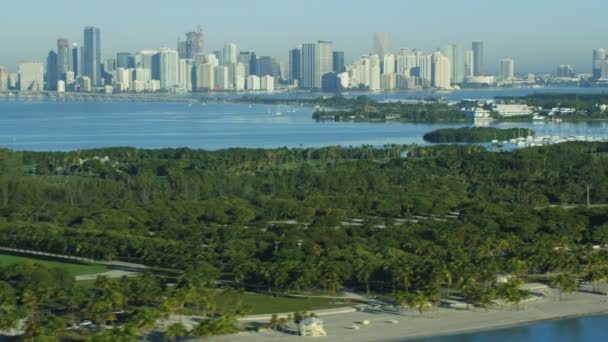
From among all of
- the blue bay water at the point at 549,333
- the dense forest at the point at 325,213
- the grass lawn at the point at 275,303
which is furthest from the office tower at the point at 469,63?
the blue bay water at the point at 549,333

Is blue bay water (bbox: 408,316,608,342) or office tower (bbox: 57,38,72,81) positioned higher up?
office tower (bbox: 57,38,72,81)

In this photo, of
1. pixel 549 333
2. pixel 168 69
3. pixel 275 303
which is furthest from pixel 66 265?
pixel 168 69

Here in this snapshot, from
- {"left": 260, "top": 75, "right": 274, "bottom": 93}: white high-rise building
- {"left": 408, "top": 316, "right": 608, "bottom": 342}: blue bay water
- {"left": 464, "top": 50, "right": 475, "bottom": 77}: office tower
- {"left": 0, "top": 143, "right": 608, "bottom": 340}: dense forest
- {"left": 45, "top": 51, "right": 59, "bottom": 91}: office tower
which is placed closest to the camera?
{"left": 408, "top": 316, "right": 608, "bottom": 342}: blue bay water

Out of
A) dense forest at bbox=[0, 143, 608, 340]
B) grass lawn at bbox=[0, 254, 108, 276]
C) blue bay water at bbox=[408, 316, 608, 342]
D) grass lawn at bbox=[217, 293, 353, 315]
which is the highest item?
dense forest at bbox=[0, 143, 608, 340]

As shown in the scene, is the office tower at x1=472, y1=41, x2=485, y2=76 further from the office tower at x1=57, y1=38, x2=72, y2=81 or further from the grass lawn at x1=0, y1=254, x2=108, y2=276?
the grass lawn at x1=0, y1=254, x2=108, y2=276

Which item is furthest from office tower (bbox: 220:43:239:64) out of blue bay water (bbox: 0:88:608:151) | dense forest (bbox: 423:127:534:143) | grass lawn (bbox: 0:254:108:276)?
grass lawn (bbox: 0:254:108:276)

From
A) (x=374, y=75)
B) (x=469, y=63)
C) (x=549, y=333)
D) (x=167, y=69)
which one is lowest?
(x=549, y=333)

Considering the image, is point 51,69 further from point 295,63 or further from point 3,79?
point 295,63
